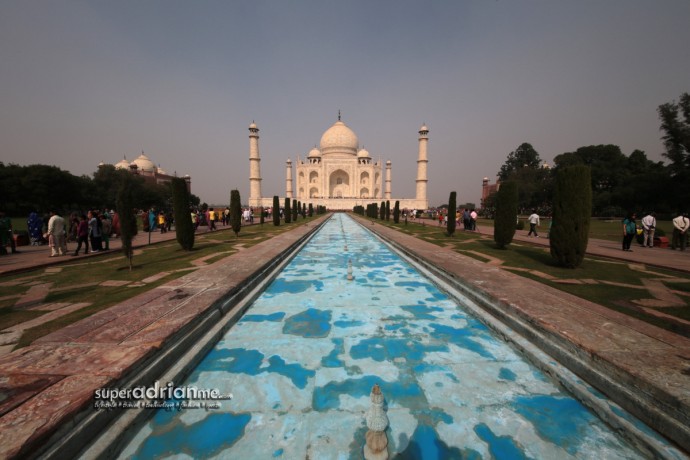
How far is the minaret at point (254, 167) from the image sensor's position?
3972cm

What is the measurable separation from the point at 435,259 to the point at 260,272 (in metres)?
3.96

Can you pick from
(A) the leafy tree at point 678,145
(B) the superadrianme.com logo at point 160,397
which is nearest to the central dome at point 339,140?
(A) the leafy tree at point 678,145

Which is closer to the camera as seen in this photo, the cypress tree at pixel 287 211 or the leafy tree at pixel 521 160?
the cypress tree at pixel 287 211

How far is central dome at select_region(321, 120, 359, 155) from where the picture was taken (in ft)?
172

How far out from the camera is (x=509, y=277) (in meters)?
→ 5.10

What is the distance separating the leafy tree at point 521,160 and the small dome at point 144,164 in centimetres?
6717

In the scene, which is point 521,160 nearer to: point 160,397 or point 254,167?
point 254,167

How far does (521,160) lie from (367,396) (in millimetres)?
69045

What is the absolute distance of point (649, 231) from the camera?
968 centimetres

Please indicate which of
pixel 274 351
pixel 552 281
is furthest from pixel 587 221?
pixel 274 351

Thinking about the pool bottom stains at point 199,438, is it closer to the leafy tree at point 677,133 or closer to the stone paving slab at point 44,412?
the stone paving slab at point 44,412

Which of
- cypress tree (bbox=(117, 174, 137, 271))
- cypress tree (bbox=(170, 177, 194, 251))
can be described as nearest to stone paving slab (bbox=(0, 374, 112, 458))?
cypress tree (bbox=(117, 174, 137, 271))

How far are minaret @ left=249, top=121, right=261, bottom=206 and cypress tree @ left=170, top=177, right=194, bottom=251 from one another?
3353cm

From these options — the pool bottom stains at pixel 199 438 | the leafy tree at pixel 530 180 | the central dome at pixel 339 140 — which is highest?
the central dome at pixel 339 140
